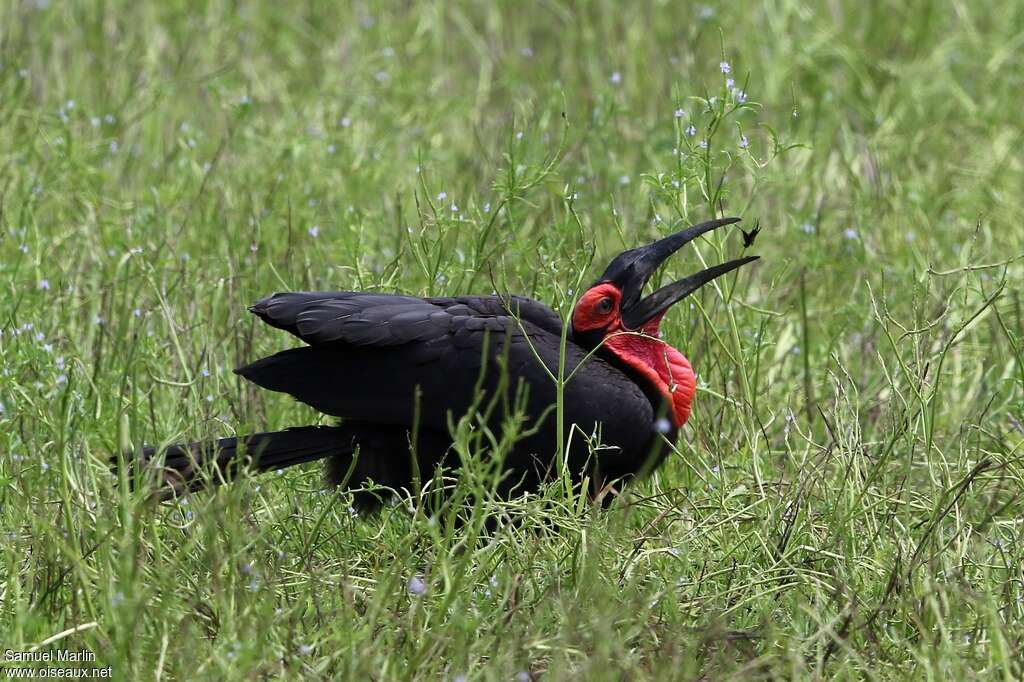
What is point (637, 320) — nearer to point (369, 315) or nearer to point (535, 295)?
point (535, 295)

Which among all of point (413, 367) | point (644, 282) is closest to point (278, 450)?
point (413, 367)

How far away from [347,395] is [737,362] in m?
1.00

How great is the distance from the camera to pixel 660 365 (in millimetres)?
3729

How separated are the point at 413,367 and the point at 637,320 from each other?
602 millimetres

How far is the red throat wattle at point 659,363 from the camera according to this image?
12.1 feet

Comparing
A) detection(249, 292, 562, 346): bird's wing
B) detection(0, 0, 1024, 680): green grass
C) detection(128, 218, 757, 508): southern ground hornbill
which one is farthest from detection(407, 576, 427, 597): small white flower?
detection(249, 292, 562, 346): bird's wing

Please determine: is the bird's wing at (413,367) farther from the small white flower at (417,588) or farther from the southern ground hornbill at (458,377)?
the small white flower at (417,588)

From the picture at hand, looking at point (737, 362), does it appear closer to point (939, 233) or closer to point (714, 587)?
point (714, 587)

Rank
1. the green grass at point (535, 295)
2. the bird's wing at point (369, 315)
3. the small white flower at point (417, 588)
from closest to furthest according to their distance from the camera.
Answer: the small white flower at point (417, 588)
the green grass at point (535, 295)
the bird's wing at point (369, 315)

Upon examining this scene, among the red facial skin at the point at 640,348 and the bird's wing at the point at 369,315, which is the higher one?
the bird's wing at the point at 369,315

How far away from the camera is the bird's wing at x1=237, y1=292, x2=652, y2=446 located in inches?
138

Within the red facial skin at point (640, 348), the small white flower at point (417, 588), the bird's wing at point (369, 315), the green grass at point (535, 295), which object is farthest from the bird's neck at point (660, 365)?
the small white flower at point (417, 588)

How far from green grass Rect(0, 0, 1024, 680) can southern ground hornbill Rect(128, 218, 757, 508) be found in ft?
0.42

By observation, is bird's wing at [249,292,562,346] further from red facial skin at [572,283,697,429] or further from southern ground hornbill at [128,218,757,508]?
red facial skin at [572,283,697,429]
